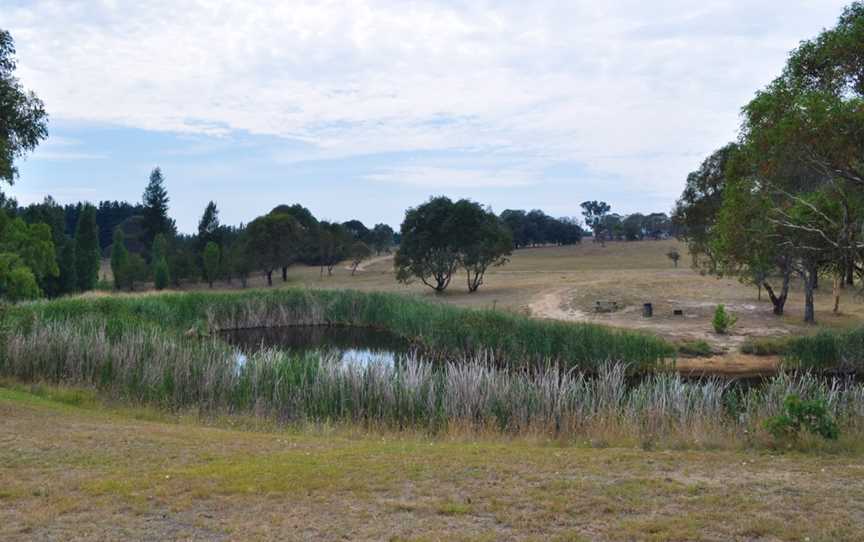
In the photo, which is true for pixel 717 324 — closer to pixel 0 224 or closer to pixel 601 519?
pixel 601 519

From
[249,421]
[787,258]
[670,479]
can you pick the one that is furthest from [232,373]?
[787,258]

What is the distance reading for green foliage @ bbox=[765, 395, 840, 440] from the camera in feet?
28.0

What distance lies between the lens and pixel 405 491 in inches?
248

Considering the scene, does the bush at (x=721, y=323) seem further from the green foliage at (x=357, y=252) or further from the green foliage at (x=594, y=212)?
the green foliage at (x=594, y=212)

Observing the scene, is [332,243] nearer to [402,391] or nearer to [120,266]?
[120,266]

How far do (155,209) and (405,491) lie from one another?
246 feet

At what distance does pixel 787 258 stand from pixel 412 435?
2114 centimetres

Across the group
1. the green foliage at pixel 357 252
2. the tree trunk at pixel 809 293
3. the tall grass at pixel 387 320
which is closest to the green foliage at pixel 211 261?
the green foliage at pixel 357 252

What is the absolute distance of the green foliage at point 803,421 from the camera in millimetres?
A: 8547

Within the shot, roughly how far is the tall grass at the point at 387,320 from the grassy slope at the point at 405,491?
11.2 metres

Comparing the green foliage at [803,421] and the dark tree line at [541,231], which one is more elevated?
the dark tree line at [541,231]

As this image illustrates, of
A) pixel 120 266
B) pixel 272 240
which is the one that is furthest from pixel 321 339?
pixel 120 266

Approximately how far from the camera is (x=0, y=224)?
24641 millimetres

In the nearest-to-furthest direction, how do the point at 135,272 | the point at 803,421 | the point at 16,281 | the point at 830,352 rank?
the point at 803,421 < the point at 830,352 < the point at 16,281 < the point at 135,272
